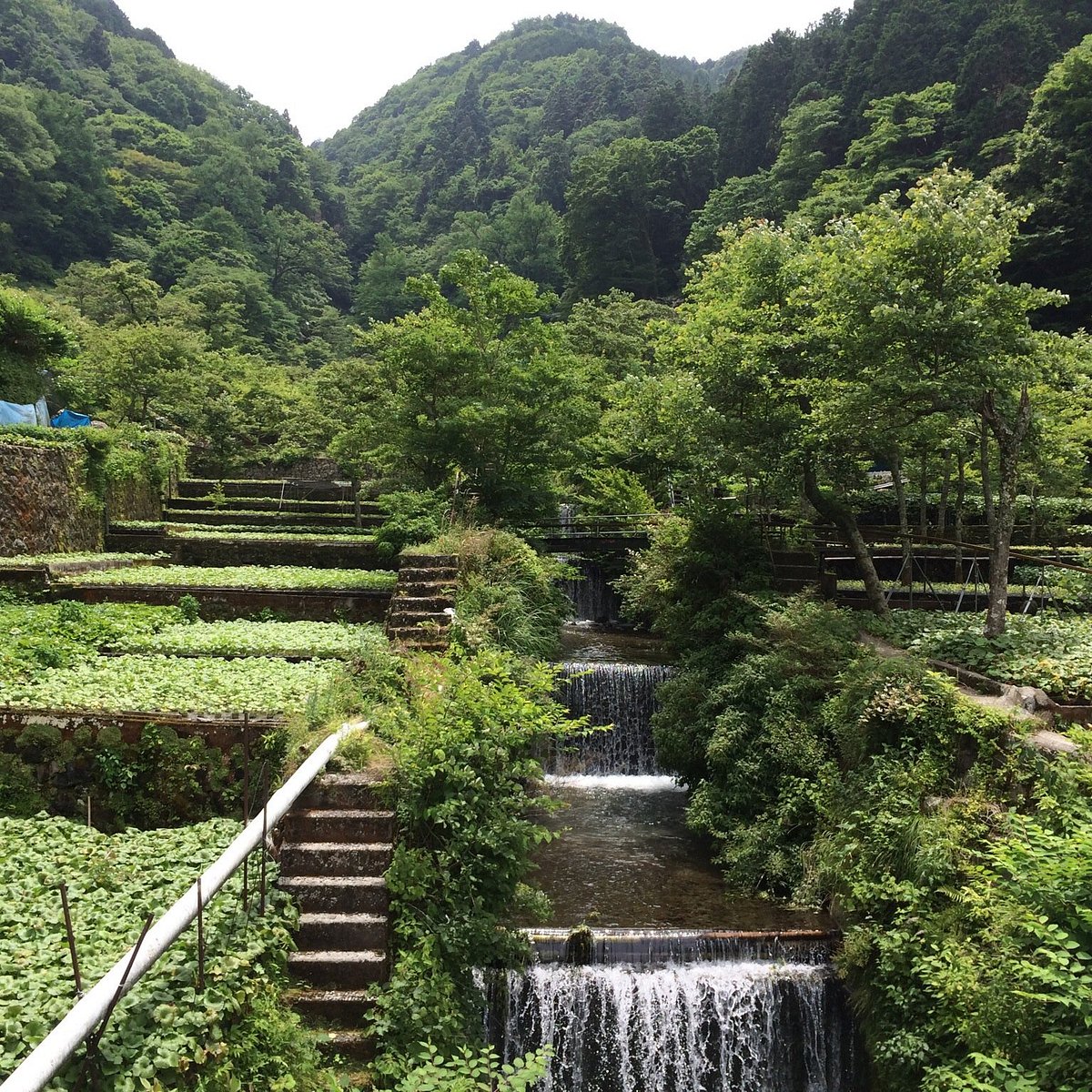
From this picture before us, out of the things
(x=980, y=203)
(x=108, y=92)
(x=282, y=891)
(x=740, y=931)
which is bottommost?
(x=740, y=931)

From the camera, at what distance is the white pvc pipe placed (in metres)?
A: 2.88

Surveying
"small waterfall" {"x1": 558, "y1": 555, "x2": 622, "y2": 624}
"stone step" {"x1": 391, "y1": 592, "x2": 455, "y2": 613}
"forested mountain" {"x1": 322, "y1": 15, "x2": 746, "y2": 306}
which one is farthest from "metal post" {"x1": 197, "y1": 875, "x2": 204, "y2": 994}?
"forested mountain" {"x1": 322, "y1": 15, "x2": 746, "y2": 306}

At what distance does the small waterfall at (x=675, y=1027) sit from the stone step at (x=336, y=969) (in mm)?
1819

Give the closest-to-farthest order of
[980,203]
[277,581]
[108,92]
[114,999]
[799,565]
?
[114,999] → [980,203] → [277,581] → [799,565] → [108,92]

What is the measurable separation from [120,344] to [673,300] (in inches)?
1219

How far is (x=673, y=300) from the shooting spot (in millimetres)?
45062

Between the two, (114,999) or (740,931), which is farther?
(740,931)

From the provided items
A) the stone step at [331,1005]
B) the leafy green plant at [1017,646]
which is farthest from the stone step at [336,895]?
the leafy green plant at [1017,646]

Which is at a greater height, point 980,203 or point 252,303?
point 252,303

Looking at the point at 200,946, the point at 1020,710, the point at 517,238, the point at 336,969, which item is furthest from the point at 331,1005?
Result: the point at 517,238

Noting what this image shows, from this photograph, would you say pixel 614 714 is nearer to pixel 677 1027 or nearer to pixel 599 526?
pixel 677 1027

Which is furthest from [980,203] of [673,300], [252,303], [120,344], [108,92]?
[108,92]

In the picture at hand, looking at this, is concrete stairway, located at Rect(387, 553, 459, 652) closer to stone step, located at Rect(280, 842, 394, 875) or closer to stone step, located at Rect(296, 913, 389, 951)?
stone step, located at Rect(280, 842, 394, 875)

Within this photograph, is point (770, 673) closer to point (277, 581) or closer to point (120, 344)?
point (277, 581)
